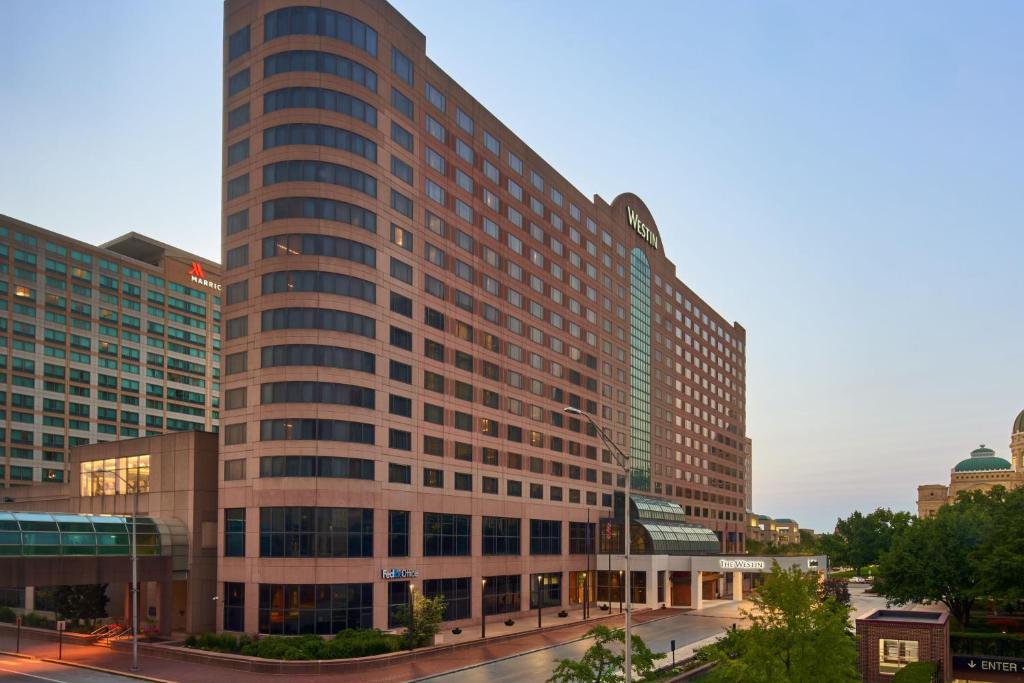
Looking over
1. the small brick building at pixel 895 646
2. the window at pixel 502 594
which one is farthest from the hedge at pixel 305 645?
the small brick building at pixel 895 646

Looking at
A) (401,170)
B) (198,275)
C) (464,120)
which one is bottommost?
(401,170)

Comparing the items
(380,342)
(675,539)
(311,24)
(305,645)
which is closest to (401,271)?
(380,342)

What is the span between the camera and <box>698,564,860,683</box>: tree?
32.8m

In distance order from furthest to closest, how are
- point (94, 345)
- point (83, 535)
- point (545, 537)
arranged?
point (94, 345)
point (545, 537)
point (83, 535)

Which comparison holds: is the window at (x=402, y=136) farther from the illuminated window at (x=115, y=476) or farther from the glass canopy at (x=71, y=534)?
the glass canopy at (x=71, y=534)

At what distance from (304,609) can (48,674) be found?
1607 cm

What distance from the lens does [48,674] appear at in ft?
169

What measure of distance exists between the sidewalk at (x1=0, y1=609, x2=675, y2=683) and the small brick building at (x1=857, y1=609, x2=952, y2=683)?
75.2ft

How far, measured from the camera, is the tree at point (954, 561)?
6812 cm

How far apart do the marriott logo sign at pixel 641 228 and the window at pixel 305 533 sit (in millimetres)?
72044

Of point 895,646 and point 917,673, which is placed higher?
point 895,646

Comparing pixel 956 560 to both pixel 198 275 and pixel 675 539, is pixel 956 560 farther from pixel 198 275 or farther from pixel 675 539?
pixel 198 275

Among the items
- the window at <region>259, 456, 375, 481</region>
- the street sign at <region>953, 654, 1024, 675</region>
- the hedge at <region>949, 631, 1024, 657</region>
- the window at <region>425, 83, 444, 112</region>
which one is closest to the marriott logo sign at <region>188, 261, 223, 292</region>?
the window at <region>425, 83, 444, 112</region>

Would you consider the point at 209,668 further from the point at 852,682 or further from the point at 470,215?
the point at 470,215
